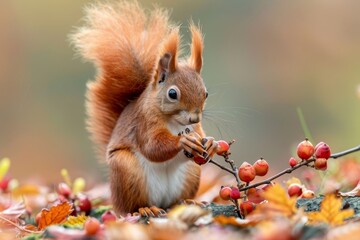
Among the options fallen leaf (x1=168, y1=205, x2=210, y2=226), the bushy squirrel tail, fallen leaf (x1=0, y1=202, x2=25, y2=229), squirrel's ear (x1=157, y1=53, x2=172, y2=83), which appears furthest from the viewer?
the bushy squirrel tail

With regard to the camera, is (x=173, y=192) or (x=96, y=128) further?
(x=96, y=128)

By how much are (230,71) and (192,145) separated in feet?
17.1

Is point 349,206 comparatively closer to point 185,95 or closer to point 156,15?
point 185,95

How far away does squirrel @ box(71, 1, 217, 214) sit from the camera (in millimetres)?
2191

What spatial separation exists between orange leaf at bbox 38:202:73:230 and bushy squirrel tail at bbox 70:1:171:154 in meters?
0.67

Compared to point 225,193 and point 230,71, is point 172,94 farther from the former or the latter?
point 230,71

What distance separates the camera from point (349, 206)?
70.0 inches

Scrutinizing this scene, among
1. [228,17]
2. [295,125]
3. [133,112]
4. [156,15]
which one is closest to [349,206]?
[133,112]

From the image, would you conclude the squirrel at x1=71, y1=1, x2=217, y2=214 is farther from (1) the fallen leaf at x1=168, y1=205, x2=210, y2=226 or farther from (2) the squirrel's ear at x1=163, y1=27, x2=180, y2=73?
(1) the fallen leaf at x1=168, y1=205, x2=210, y2=226

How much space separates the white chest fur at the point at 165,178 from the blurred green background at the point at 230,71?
401cm

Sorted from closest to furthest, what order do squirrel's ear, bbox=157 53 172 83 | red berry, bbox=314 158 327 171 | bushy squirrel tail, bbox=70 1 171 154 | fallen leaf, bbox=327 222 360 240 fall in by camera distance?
1. fallen leaf, bbox=327 222 360 240
2. red berry, bbox=314 158 327 171
3. squirrel's ear, bbox=157 53 172 83
4. bushy squirrel tail, bbox=70 1 171 154

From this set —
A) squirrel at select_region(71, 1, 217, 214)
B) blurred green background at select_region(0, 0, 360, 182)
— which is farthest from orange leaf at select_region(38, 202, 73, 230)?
blurred green background at select_region(0, 0, 360, 182)

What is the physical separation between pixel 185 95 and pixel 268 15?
6135mm

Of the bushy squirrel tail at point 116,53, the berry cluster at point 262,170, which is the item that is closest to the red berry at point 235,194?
the berry cluster at point 262,170
